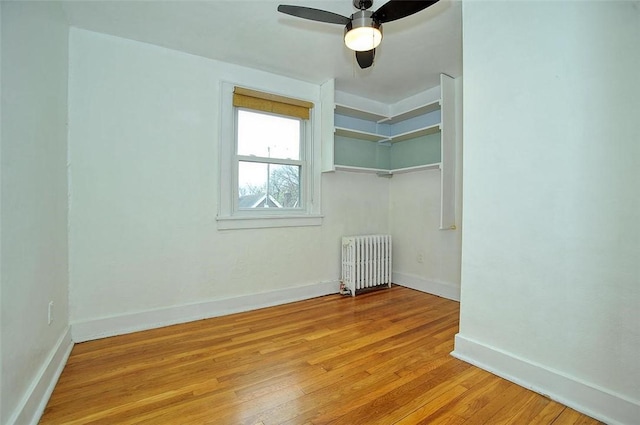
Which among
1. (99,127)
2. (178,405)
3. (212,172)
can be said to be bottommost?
(178,405)

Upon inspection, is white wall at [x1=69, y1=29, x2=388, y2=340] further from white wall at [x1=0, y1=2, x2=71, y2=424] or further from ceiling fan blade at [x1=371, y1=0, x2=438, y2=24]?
ceiling fan blade at [x1=371, y1=0, x2=438, y2=24]

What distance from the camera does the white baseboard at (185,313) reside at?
2.38m

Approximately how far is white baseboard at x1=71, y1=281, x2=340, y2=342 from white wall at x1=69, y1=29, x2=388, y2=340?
11 mm

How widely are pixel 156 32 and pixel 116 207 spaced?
4.83 ft

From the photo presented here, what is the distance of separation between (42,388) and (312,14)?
2601mm

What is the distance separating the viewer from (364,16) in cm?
187

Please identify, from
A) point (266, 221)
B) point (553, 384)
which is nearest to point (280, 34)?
point (266, 221)

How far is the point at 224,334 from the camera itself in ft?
8.14

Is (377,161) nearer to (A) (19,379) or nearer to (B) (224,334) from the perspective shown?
(B) (224,334)

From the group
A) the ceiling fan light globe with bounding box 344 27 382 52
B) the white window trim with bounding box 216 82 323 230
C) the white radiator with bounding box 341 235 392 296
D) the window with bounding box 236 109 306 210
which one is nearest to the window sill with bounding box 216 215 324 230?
the white window trim with bounding box 216 82 323 230

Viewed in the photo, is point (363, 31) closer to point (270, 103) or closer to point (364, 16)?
point (364, 16)

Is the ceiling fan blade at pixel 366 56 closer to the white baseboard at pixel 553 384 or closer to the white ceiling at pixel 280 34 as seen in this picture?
the white ceiling at pixel 280 34

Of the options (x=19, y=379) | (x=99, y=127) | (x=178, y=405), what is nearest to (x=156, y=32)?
(x=99, y=127)

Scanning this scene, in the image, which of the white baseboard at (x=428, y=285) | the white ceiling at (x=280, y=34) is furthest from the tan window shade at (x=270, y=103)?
the white baseboard at (x=428, y=285)
